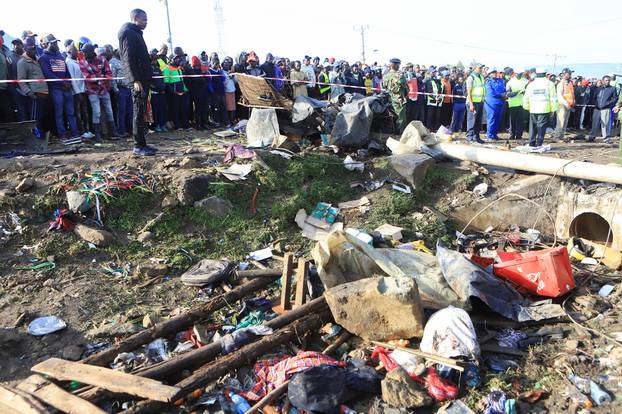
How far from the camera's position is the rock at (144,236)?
5363mm

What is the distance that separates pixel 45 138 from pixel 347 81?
8.41 m

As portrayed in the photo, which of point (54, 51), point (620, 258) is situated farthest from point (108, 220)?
point (620, 258)

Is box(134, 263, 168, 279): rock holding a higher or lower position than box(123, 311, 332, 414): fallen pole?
higher

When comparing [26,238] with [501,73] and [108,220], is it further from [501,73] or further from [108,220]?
[501,73]

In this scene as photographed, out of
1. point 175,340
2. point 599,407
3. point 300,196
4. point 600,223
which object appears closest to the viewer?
point 599,407

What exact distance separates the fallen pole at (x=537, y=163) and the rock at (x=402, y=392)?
4.65m

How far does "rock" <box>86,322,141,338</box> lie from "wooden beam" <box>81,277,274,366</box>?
0.83 ft

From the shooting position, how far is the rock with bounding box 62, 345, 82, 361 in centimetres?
371

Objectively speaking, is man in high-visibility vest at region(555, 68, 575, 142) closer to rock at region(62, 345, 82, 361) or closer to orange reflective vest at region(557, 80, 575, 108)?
orange reflective vest at region(557, 80, 575, 108)

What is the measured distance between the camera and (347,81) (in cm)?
1313

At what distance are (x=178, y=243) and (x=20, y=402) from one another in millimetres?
2683

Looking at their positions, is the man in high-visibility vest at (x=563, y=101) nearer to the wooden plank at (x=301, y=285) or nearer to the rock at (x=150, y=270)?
the wooden plank at (x=301, y=285)

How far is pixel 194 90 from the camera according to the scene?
10023 mm

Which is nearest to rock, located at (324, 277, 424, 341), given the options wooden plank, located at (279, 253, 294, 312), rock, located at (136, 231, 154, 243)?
wooden plank, located at (279, 253, 294, 312)
